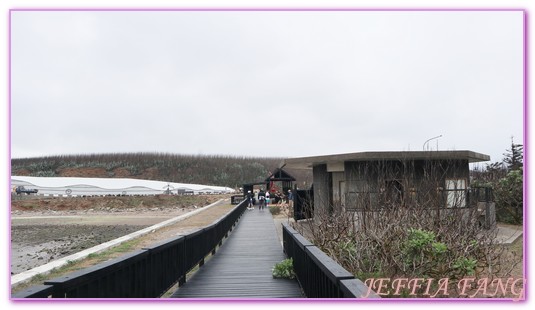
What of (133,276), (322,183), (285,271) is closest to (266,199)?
(322,183)

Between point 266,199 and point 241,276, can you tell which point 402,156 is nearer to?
point 241,276

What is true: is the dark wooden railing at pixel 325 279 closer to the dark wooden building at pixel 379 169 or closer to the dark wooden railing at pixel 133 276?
the dark wooden railing at pixel 133 276

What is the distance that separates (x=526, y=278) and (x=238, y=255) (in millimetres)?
7925

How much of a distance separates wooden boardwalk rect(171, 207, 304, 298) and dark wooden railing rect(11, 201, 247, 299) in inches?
14.0

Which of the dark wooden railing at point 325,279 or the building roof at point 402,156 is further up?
the building roof at point 402,156

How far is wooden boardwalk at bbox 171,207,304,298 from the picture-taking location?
7.33 m

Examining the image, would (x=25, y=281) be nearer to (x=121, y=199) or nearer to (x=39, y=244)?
(x=39, y=244)

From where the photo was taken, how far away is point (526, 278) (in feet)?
17.8

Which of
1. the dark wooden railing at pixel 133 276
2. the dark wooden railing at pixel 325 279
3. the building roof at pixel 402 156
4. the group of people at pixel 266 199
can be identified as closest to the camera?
the dark wooden railing at pixel 325 279

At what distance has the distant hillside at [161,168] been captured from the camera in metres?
108

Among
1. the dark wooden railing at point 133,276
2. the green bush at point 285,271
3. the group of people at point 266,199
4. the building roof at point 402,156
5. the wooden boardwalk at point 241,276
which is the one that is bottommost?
the group of people at point 266,199

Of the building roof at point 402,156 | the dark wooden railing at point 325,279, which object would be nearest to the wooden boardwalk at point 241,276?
the dark wooden railing at point 325,279

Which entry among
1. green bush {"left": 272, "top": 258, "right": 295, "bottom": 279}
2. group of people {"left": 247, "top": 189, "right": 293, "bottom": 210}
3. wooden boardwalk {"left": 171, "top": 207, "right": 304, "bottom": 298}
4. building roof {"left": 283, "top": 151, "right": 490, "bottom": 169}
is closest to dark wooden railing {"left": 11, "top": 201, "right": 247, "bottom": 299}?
wooden boardwalk {"left": 171, "top": 207, "right": 304, "bottom": 298}

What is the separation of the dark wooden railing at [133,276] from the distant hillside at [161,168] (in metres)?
104
